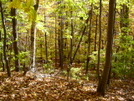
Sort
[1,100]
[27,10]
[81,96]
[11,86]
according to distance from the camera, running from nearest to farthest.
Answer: [27,10]
[1,100]
[81,96]
[11,86]

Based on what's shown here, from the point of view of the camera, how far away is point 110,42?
580 centimetres

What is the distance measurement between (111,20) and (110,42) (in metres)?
0.95

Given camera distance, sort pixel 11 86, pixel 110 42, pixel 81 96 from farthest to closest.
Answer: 1. pixel 11 86
2. pixel 81 96
3. pixel 110 42

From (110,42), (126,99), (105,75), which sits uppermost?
(110,42)

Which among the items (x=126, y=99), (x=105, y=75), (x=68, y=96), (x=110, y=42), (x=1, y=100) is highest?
(x=110, y=42)

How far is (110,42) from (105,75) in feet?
5.43

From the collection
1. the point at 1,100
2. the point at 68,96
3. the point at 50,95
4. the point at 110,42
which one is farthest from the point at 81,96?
the point at 1,100

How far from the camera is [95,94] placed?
6.48m

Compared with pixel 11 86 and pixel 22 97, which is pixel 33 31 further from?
pixel 22 97

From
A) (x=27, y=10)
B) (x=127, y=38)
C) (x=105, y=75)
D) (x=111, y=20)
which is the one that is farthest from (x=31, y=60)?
(x=27, y=10)

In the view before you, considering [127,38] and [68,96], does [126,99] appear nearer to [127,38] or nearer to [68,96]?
[68,96]

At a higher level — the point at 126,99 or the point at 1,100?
the point at 1,100

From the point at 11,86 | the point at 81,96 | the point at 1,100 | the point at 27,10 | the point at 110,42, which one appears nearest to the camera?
the point at 27,10

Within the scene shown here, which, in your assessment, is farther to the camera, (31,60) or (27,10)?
(31,60)
